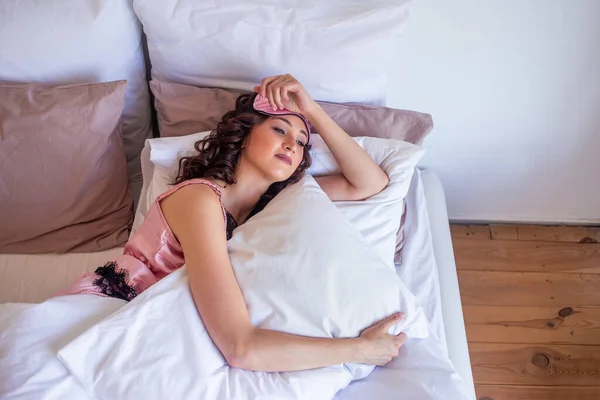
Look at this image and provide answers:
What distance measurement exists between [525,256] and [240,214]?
107 cm

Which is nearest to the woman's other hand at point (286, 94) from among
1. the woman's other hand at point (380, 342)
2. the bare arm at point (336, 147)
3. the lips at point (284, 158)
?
the bare arm at point (336, 147)

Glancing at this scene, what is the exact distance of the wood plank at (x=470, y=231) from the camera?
1.99 m

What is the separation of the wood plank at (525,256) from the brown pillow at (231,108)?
0.63 metres

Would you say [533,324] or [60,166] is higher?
[60,166]

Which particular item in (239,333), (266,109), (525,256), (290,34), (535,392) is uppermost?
(290,34)

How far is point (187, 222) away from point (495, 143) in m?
1.02

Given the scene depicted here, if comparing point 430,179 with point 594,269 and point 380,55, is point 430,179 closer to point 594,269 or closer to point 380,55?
point 380,55

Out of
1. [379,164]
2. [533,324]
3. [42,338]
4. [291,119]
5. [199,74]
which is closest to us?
[42,338]

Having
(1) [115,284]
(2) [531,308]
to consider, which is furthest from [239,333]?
(2) [531,308]

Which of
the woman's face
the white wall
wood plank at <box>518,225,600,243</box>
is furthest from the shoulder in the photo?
wood plank at <box>518,225,600,243</box>

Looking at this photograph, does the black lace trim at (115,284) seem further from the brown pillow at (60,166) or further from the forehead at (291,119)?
the forehead at (291,119)

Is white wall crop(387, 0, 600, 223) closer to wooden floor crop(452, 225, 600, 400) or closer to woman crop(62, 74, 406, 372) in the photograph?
wooden floor crop(452, 225, 600, 400)

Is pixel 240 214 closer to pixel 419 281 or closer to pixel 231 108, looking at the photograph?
pixel 231 108

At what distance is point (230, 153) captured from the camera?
1.31 m
